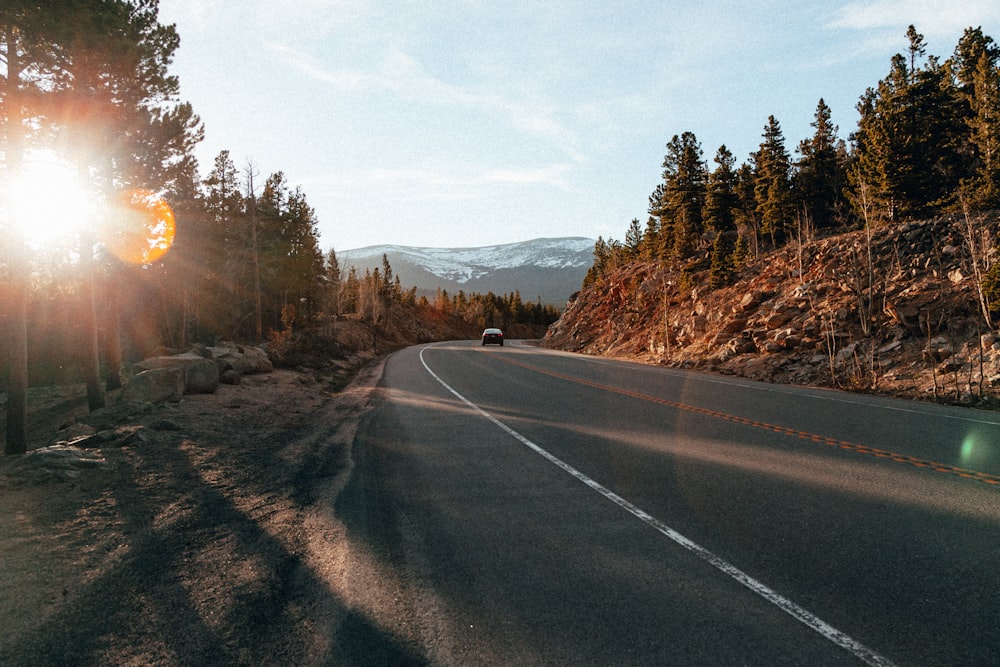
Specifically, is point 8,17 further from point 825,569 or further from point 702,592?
point 825,569

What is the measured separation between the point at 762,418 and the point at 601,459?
4835mm

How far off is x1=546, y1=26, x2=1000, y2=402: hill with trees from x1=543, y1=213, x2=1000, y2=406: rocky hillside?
8 centimetres

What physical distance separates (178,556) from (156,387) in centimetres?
899

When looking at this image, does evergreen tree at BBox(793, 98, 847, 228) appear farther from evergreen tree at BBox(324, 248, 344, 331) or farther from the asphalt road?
evergreen tree at BBox(324, 248, 344, 331)

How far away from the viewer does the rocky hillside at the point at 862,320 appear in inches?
610

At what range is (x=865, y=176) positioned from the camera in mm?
30766

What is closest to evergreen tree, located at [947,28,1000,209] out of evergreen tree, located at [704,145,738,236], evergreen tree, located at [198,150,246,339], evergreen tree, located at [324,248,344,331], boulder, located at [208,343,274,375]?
evergreen tree, located at [704,145,738,236]

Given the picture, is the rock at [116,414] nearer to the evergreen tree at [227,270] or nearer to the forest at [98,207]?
the forest at [98,207]

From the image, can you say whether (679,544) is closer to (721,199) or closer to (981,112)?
(981,112)

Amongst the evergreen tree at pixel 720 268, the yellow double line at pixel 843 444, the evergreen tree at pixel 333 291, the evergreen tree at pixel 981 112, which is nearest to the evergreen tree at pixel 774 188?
the evergreen tree at pixel 720 268

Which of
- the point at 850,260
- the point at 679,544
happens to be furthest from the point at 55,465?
the point at 850,260

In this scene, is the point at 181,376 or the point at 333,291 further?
the point at 333,291

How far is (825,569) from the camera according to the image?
381cm

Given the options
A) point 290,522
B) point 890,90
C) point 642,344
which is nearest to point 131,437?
point 290,522
